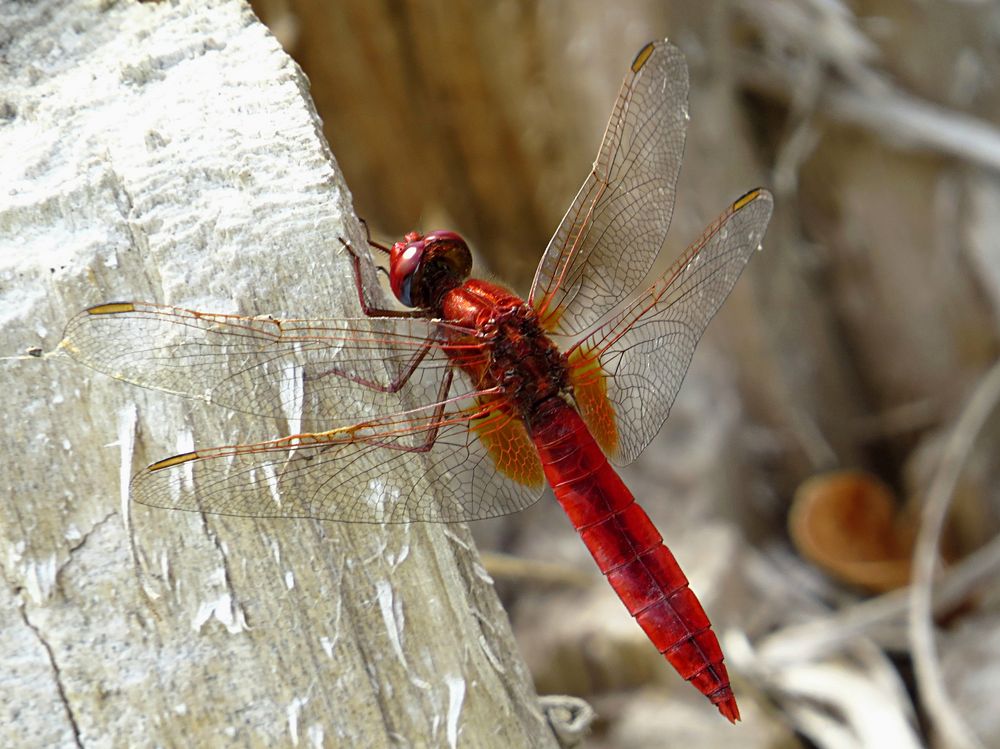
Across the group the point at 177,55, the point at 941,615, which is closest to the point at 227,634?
the point at 177,55

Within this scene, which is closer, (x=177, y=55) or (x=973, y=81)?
(x=177, y=55)

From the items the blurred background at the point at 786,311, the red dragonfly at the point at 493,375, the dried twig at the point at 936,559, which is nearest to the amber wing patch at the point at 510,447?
the red dragonfly at the point at 493,375

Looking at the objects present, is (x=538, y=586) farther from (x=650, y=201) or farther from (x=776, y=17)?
(x=776, y=17)

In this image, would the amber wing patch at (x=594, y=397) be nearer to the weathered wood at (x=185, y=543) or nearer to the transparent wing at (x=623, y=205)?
the transparent wing at (x=623, y=205)

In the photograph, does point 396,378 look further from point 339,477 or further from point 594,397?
point 594,397

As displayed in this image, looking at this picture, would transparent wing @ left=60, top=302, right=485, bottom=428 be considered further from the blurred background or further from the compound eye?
the blurred background

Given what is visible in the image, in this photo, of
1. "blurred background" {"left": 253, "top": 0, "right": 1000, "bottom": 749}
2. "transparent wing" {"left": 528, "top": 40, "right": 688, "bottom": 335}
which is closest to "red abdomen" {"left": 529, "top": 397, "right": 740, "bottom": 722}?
"transparent wing" {"left": 528, "top": 40, "right": 688, "bottom": 335}

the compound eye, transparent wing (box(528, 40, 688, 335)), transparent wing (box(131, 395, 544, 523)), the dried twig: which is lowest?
the dried twig
